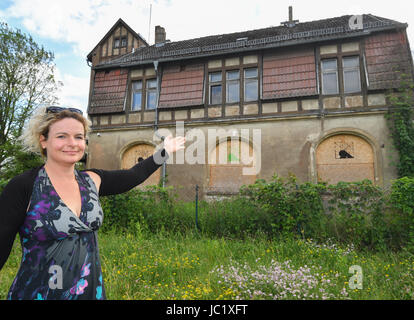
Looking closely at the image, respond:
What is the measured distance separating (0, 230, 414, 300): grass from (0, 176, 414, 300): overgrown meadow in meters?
0.02

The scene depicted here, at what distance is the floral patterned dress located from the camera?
1.31 metres

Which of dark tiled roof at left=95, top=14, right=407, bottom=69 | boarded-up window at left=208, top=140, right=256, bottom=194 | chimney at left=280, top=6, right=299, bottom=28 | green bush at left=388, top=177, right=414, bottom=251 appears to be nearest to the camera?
green bush at left=388, top=177, right=414, bottom=251

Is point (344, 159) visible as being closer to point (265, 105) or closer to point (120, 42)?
point (265, 105)

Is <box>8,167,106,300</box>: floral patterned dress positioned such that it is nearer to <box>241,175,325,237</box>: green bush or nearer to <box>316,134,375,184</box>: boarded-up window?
<box>241,175,325,237</box>: green bush

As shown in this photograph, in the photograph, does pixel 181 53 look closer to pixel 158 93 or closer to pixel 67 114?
pixel 158 93

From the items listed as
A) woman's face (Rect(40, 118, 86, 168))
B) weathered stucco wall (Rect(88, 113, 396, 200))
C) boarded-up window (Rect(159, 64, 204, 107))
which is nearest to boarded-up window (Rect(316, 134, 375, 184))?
weathered stucco wall (Rect(88, 113, 396, 200))

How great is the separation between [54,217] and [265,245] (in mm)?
3918

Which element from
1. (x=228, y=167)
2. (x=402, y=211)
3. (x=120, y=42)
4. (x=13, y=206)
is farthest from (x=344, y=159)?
(x=120, y=42)

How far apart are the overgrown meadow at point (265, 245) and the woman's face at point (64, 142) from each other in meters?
2.13

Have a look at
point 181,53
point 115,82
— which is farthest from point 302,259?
point 115,82

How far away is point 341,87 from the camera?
976 centimetres

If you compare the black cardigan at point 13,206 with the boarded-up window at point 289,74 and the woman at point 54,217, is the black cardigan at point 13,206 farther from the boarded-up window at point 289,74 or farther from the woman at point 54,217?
the boarded-up window at point 289,74

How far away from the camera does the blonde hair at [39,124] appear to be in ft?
4.99

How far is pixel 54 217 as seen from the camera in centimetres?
133
